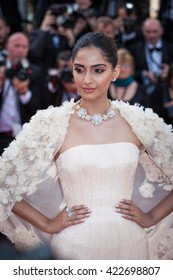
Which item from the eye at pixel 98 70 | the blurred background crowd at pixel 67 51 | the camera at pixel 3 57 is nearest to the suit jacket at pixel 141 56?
→ the blurred background crowd at pixel 67 51

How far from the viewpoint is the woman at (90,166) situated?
224 centimetres

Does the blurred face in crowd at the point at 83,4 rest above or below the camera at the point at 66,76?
above

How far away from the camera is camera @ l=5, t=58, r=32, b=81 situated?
13.2 feet

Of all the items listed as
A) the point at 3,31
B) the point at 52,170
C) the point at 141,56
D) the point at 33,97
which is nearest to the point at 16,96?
the point at 33,97

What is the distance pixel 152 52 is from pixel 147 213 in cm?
255

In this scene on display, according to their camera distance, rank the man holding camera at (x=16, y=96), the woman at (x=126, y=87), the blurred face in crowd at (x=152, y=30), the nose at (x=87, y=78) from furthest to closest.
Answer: the blurred face in crowd at (x=152, y=30), the woman at (x=126, y=87), the man holding camera at (x=16, y=96), the nose at (x=87, y=78)

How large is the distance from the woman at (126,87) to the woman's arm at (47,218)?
1828 mm

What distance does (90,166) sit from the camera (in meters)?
2.23

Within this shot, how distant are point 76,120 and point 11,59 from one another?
211 centimetres

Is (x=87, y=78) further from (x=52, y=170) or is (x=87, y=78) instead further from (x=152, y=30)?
(x=152, y=30)

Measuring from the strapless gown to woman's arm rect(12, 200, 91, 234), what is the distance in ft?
0.07

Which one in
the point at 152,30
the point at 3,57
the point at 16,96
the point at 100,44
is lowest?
the point at 16,96

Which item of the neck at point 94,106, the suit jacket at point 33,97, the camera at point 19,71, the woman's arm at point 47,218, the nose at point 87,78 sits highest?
the nose at point 87,78

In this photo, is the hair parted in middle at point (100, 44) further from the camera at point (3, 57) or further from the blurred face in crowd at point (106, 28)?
the blurred face in crowd at point (106, 28)
